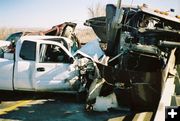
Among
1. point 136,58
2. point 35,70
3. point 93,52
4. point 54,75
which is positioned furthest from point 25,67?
point 136,58

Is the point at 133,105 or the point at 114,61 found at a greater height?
the point at 114,61

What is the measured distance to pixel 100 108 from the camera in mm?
8914

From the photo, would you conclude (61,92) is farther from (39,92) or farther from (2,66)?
(2,66)

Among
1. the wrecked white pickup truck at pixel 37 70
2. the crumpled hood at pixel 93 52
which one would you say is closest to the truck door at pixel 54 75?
the wrecked white pickup truck at pixel 37 70

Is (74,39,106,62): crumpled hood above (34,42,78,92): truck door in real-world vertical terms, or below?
above

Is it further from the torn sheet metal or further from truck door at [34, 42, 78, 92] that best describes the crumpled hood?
truck door at [34, 42, 78, 92]

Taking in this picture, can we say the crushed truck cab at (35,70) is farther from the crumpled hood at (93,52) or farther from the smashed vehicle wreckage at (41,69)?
the crumpled hood at (93,52)

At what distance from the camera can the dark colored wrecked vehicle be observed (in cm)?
848

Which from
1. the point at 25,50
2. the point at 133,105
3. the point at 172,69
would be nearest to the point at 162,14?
the point at 172,69

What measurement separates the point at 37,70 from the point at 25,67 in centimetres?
33

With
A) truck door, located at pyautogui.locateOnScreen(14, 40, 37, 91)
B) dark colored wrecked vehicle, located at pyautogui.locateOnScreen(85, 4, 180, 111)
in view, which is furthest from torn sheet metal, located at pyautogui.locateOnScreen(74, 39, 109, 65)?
truck door, located at pyautogui.locateOnScreen(14, 40, 37, 91)

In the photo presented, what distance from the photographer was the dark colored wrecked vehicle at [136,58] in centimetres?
848

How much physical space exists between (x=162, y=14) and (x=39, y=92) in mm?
4212

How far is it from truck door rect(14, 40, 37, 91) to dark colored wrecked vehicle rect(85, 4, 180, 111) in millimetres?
1759
